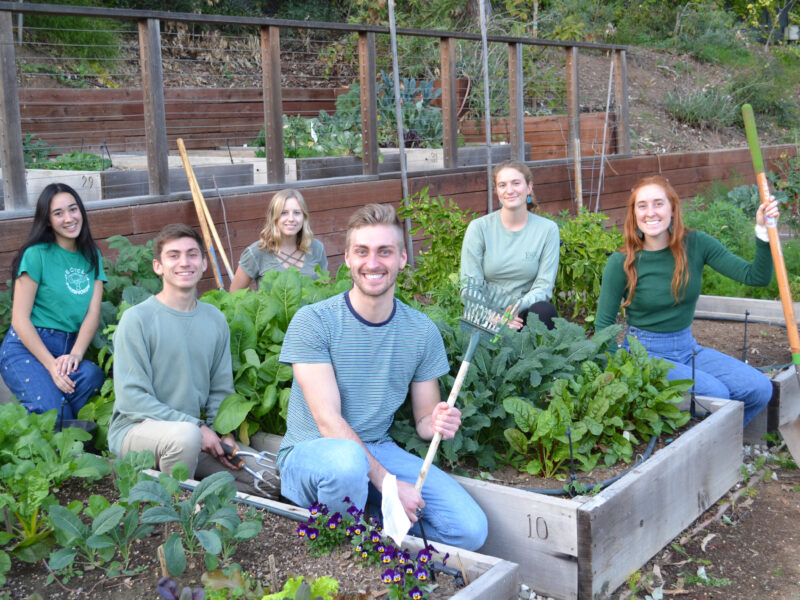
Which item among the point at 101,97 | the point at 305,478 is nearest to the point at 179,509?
the point at 305,478

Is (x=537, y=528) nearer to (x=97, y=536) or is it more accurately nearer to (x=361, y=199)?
(x=97, y=536)

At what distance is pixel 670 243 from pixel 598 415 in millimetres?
1184

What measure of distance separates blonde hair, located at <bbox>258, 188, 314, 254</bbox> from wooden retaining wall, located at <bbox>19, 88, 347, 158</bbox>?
136 inches

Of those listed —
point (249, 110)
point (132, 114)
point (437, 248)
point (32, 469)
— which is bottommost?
point (32, 469)

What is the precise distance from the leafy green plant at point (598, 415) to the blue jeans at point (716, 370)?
0.48m

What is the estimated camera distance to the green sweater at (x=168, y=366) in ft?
11.0

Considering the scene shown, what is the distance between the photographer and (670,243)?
422 cm

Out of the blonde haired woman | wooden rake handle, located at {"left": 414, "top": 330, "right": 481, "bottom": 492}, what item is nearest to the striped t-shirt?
wooden rake handle, located at {"left": 414, "top": 330, "right": 481, "bottom": 492}

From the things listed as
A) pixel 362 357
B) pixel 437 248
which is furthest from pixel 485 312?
pixel 437 248

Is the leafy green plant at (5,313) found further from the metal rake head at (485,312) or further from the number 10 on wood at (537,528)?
the number 10 on wood at (537,528)

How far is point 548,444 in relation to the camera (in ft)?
11.0

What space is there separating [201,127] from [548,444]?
7446 millimetres

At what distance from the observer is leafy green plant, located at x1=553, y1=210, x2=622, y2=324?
5711 millimetres

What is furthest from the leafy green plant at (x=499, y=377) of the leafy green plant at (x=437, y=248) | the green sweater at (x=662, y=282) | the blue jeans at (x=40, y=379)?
the leafy green plant at (x=437, y=248)
